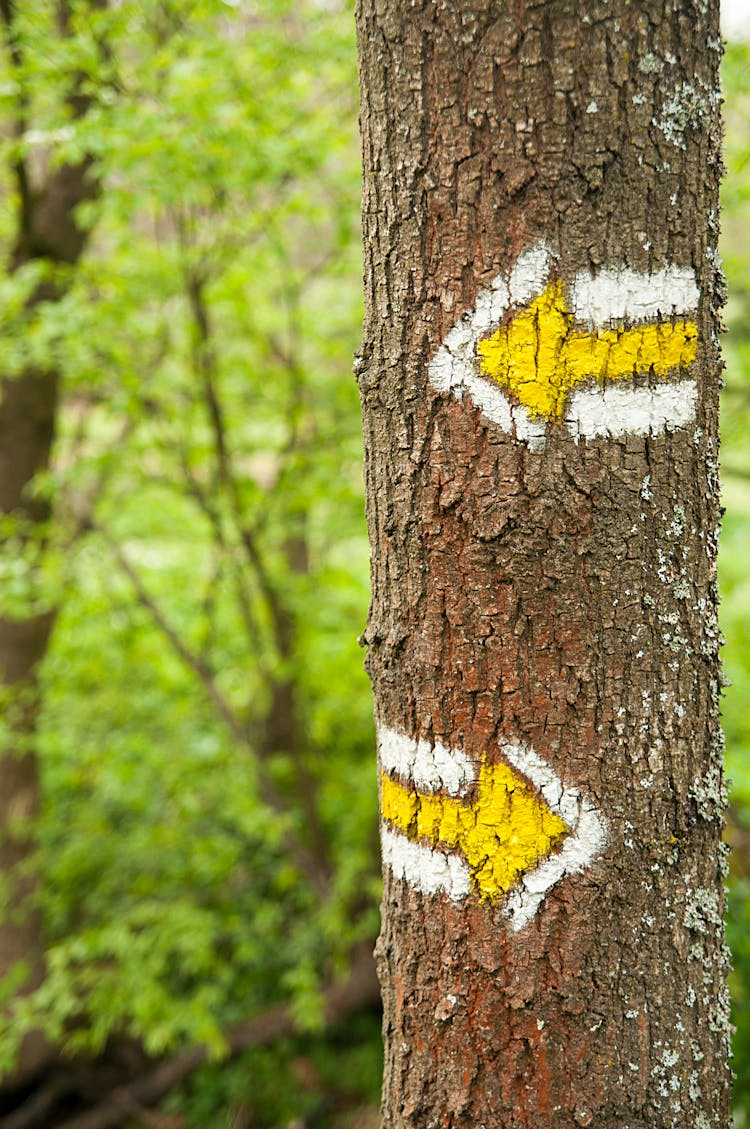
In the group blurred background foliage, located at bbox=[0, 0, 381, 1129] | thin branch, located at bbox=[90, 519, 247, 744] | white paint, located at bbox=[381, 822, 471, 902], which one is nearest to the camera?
white paint, located at bbox=[381, 822, 471, 902]

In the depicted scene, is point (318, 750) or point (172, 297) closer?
point (172, 297)

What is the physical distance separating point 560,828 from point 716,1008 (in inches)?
13.3

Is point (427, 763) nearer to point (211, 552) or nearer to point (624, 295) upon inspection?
point (624, 295)

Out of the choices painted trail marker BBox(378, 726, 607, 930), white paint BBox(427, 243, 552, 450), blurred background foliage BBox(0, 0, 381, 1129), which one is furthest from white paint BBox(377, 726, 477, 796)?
blurred background foliage BBox(0, 0, 381, 1129)

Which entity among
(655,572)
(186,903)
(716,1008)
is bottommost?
(186,903)

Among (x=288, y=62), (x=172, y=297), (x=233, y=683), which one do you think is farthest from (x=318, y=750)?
(x=288, y=62)

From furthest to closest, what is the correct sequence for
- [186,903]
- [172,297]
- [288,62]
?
[186,903] < [172,297] < [288,62]

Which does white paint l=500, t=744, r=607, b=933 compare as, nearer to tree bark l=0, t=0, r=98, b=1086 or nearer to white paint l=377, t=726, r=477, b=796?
white paint l=377, t=726, r=477, b=796

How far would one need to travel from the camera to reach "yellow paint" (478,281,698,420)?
3.18ft

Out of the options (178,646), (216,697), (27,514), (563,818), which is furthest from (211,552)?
(563,818)

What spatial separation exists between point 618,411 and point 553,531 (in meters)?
0.16

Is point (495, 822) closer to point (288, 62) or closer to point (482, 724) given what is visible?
point (482, 724)

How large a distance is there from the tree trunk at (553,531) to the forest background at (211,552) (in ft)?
6.61

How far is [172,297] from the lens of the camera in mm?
3594
